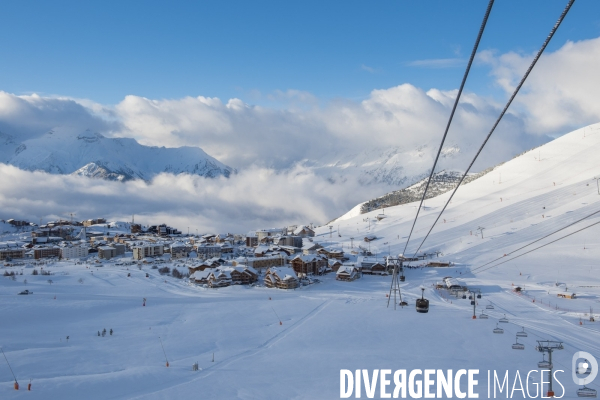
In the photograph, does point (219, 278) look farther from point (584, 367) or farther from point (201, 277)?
point (584, 367)

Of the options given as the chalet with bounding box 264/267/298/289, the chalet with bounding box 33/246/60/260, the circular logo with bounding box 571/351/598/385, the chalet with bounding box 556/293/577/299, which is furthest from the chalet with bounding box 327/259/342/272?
the chalet with bounding box 33/246/60/260

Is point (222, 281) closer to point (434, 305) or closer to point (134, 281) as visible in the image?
point (134, 281)

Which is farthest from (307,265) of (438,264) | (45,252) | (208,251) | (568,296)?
(45,252)

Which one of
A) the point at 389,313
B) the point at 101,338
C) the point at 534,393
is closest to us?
the point at 534,393

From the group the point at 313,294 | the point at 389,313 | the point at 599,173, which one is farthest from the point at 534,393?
the point at 599,173

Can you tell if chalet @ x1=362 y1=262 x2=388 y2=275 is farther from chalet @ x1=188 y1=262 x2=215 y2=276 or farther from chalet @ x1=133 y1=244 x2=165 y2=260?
chalet @ x1=133 y1=244 x2=165 y2=260

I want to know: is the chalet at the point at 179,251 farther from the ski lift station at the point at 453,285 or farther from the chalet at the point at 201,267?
the ski lift station at the point at 453,285
